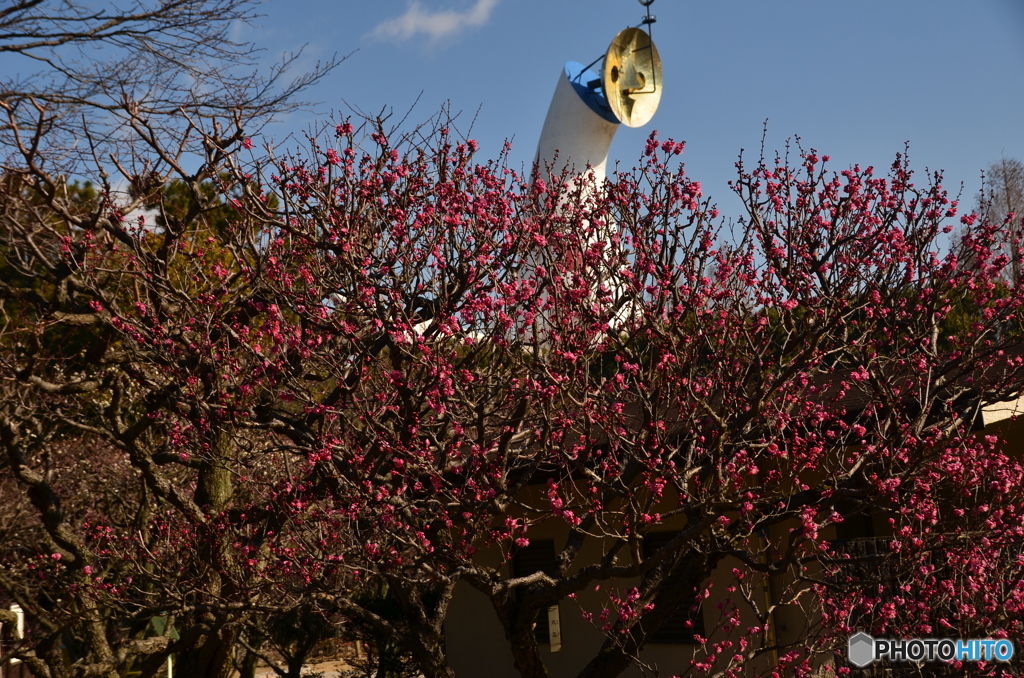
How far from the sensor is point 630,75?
24.6 meters

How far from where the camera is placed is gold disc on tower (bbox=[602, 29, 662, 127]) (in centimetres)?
2422

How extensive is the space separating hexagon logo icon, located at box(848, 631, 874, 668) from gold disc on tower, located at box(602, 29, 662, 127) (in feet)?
64.7

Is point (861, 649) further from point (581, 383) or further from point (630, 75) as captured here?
point (630, 75)

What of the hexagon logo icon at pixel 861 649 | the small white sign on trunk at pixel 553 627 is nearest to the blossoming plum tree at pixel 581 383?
the hexagon logo icon at pixel 861 649

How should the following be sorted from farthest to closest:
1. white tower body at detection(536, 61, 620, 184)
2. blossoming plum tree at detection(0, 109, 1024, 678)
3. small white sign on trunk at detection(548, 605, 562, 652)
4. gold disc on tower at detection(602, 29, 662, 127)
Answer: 1. white tower body at detection(536, 61, 620, 184)
2. gold disc on tower at detection(602, 29, 662, 127)
3. small white sign on trunk at detection(548, 605, 562, 652)
4. blossoming plum tree at detection(0, 109, 1024, 678)

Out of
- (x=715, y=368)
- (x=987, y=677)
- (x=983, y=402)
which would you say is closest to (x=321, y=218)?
(x=715, y=368)

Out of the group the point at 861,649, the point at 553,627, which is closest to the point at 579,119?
the point at 553,627

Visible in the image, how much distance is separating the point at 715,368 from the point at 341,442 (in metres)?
2.55

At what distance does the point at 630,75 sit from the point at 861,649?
2051 centimetres

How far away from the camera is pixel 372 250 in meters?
6.00

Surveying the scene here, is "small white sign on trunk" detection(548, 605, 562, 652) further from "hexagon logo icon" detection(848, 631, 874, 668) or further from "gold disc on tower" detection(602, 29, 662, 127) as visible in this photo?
"gold disc on tower" detection(602, 29, 662, 127)

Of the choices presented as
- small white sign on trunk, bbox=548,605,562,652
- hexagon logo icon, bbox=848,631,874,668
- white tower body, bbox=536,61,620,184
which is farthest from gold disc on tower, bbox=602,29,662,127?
hexagon logo icon, bbox=848,631,874,668

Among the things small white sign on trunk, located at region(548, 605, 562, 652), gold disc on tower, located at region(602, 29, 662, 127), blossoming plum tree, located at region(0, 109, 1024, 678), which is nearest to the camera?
blossoming plum tree, located at region(0, 109, 1024, 678)

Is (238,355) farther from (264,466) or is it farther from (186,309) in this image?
(264,466)
